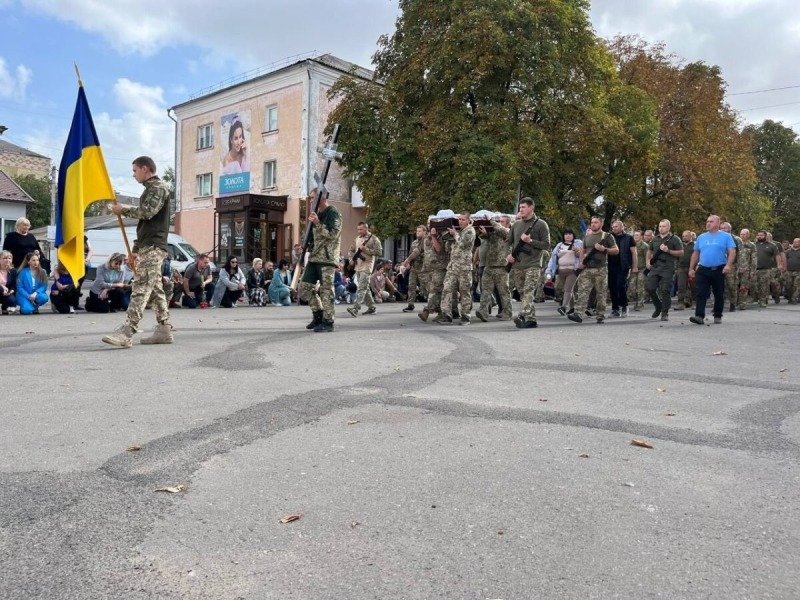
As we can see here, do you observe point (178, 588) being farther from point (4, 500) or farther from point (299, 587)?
point (4, 500)

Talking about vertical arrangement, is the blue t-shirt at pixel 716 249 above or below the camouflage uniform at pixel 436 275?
above

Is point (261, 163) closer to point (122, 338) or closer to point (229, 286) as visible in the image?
point (229, 286)

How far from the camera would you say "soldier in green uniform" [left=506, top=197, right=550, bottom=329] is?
11.5 metres

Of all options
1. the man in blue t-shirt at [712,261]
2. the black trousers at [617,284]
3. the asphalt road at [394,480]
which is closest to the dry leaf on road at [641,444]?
the asphalt road at [394,480]

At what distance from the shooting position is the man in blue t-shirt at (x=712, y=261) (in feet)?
40.3

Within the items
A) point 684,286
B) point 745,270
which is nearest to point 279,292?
point 684,286

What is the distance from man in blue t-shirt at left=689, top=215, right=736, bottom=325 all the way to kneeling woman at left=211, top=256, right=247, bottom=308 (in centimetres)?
1058

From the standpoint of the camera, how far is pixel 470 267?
12.0 metres

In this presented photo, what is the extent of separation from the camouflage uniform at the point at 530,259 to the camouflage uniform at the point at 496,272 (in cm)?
38

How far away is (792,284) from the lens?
69.3 ft

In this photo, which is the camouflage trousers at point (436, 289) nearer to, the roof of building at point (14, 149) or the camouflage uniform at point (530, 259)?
the camouflage uniform at point (530, 259)

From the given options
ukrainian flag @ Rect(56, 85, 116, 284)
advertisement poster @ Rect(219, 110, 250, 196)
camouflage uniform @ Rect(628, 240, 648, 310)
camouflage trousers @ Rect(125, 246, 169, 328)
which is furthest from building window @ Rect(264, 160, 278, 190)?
camouflage trousers @ Rect(125, 246, 169, 328)

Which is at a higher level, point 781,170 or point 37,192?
point 781,170

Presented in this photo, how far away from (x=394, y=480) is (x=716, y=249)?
10.6 m
